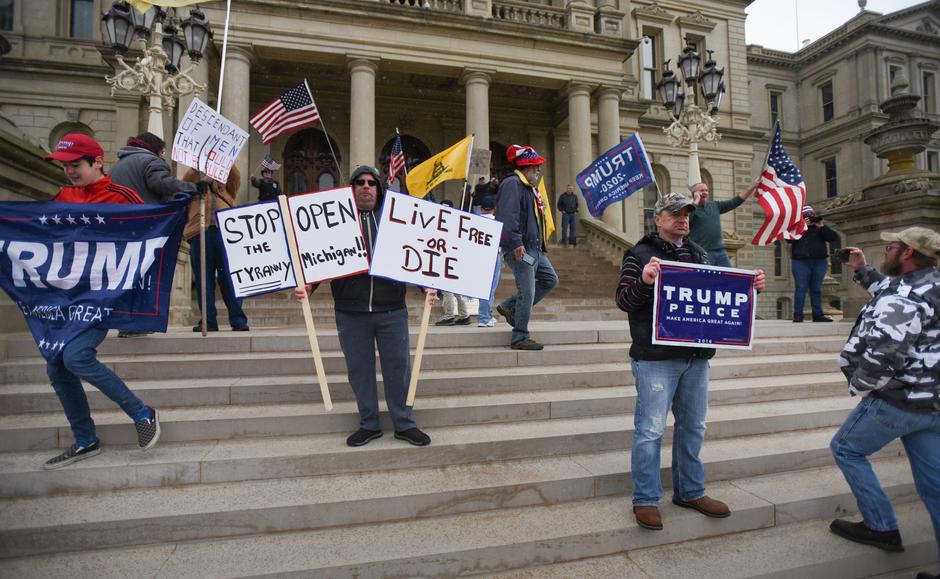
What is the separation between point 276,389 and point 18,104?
65.4 ft

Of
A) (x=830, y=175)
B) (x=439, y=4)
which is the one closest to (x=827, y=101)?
(x=830, y=175)

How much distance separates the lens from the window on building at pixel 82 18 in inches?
704

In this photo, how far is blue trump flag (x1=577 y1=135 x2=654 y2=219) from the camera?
6.29 metres

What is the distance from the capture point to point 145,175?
5141mm

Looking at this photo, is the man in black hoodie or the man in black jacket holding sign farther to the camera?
A: the man in black hoodie

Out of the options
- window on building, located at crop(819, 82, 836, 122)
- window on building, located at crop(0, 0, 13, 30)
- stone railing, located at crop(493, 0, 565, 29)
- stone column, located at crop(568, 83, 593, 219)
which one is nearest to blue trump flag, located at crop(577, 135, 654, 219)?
stone column, located at crop(568, 83, 593, 219)

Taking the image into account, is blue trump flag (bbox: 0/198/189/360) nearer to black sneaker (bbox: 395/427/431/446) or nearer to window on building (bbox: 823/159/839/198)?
black sneaker (bbox: 395/427/431/446)

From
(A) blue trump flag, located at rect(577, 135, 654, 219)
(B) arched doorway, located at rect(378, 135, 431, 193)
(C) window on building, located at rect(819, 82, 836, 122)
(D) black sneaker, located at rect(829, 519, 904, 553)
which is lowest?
(D) black sneaker, located at rect(829, 519, 904, 553)

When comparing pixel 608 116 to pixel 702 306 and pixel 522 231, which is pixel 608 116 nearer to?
pixel 522 231

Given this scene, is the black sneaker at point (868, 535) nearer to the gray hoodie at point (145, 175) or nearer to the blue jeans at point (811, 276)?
the blue jeans at point (811, 276)

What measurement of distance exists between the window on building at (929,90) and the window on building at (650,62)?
88.2 ft

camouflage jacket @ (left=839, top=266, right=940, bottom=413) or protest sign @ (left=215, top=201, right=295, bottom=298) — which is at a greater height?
protest sign @ (left=215, top=201, right=295, bottom=298)

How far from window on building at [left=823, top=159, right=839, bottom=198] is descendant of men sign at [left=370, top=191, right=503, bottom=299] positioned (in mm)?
40941

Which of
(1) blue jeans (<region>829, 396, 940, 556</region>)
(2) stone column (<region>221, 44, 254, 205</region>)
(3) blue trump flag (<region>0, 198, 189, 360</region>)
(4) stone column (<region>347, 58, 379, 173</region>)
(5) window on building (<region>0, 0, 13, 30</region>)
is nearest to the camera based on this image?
(1) blue jeans (<region>829, 396, 940, 556</region>)
